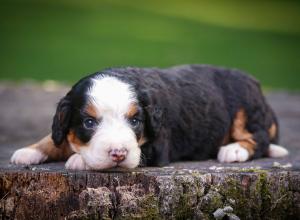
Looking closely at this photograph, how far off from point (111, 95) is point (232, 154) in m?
1.63

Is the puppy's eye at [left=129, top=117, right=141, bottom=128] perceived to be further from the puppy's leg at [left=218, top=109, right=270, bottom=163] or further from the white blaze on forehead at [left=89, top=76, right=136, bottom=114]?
the puppy's leg at [left=218, top=109, right=270, bottom=163]

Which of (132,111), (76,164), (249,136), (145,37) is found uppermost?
(145,37)

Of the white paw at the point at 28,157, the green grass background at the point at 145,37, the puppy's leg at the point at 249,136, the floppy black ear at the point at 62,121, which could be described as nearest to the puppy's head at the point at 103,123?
the floppy black ear at the point at 62,121

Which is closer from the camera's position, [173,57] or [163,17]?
[173,57]

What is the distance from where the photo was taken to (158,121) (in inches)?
268

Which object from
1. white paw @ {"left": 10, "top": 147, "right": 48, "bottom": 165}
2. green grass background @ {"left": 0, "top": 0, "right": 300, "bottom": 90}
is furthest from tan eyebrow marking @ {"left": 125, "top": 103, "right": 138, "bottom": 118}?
green grass background @ {"left": 0, "top": 0, "right": 300, "bottom": 90}

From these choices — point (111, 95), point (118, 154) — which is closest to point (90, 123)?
point (111, 95)

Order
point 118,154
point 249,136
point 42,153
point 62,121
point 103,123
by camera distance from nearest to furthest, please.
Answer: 1. point 118,154
2. point 103,123
3. point 62,121
4. point 42,153
5. point 249,136

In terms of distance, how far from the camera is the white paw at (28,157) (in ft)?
22.7

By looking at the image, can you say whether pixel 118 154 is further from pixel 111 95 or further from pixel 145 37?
pixel 145 37

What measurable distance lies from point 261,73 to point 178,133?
12677mm

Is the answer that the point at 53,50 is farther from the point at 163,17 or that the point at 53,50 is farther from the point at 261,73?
the point at 163,17

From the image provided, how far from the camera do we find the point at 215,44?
2491 cm

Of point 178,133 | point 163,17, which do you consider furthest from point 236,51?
point 178,133
